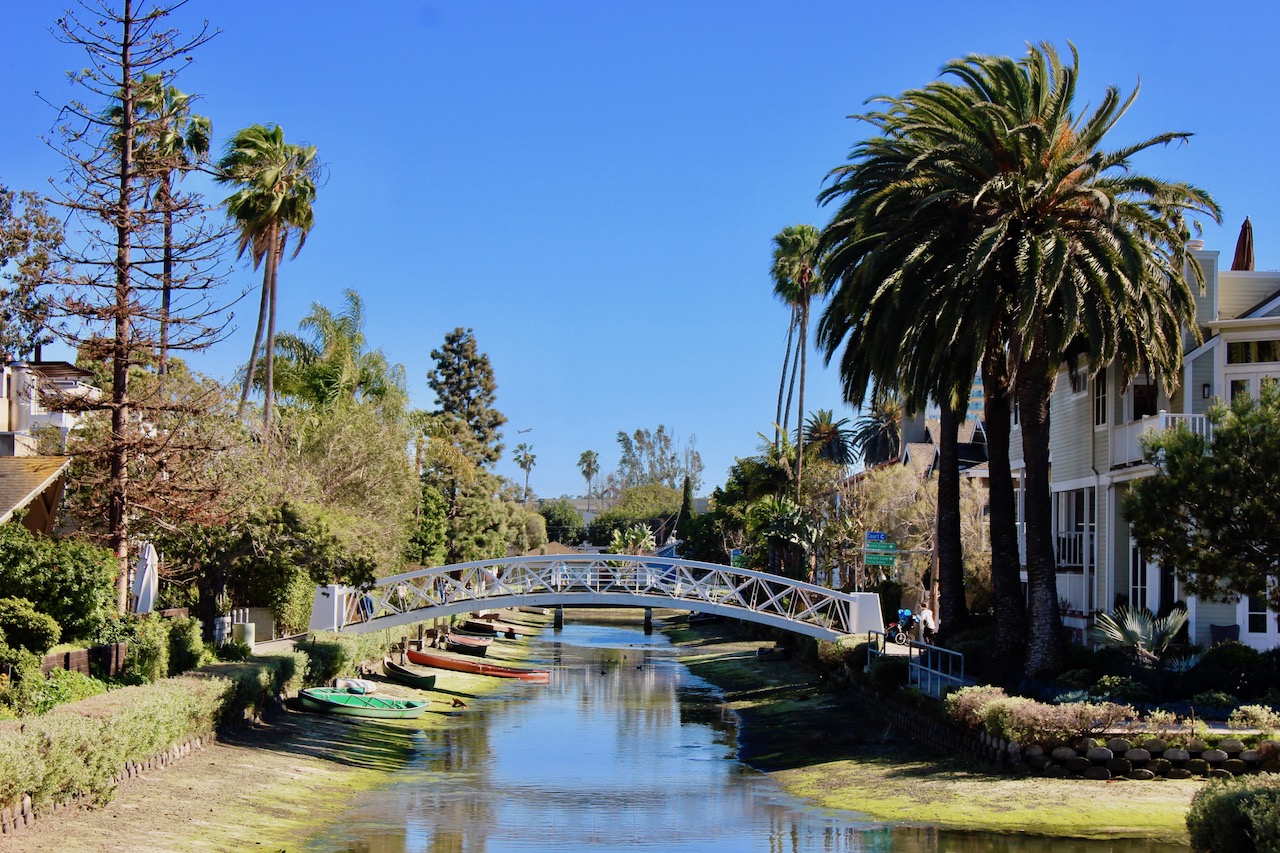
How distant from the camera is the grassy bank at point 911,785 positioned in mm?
20891

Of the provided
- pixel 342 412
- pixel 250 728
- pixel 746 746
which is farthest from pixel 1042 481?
pixel 342 412

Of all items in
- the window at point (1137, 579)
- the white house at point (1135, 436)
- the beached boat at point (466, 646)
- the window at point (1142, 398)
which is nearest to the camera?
the white house at point (1135, 436)

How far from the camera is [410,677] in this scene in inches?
1822

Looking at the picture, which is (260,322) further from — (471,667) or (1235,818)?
(1235,818)

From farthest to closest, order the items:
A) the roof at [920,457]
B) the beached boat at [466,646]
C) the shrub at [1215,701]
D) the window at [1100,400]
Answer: the roof at [920,457]
the beached boat at [466,646]
the window at [1100,400]
the shrub at [1215,701]

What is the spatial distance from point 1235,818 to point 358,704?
27849 mm

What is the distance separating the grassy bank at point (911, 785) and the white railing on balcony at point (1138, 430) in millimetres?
8716

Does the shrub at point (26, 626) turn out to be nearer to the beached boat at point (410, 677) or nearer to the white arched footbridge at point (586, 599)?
the white arched footbridge at point (586, 599)

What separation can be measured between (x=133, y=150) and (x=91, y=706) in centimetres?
1239

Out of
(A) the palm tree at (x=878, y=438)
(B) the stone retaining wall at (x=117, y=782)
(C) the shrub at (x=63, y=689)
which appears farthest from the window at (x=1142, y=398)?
(A) the palm tree at (x=878, y=438)

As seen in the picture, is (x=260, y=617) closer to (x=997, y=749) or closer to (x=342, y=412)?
(x=342, y=412)

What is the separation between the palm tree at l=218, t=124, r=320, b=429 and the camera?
45406 mm

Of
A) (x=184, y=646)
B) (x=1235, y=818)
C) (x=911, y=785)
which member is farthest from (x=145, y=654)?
(x=1235, y=818)

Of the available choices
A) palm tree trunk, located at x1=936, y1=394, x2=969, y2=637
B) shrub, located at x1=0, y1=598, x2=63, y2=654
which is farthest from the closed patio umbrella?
shrub, located at x1=0, y1=598, x2=63, y2=654
